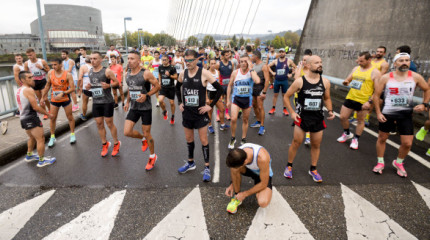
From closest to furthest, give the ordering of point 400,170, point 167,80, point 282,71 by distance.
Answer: point 400,170
point 167,80
point 282,71

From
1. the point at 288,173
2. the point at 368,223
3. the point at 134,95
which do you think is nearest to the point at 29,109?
the point at 134,95

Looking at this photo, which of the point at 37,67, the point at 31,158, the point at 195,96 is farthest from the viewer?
the point at 37,67

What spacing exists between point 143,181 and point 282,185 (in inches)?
93.7

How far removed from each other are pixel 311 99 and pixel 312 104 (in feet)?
0.27

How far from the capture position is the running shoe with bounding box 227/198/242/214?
3.27 metres

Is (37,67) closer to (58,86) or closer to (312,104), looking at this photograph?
(58,86)

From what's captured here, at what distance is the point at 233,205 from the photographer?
10.8 ft

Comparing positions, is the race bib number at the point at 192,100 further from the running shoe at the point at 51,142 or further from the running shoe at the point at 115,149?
the running shoe at the point at 51,142

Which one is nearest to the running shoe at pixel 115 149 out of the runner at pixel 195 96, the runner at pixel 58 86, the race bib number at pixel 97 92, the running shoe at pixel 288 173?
the race bib number at pixel 97 92

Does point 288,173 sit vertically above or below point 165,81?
below

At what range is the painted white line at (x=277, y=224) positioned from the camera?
290 cm

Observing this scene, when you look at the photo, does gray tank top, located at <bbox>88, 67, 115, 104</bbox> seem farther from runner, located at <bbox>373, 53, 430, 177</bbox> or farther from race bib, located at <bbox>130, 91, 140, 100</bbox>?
runner, located at <bbox>373, 53, 430, 177</bbox>

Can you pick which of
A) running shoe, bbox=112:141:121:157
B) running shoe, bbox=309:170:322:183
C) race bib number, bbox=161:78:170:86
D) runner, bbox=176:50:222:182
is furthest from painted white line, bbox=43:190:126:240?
race bib number, bbox=161:78:170:86

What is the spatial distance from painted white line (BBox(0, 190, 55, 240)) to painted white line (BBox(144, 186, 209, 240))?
1771 millimetres
